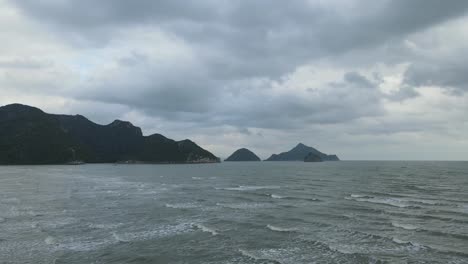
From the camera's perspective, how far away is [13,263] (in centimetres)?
2533

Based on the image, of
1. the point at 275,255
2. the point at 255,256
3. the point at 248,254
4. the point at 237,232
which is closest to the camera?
the point at 255,256

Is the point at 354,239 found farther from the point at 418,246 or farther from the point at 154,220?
the point at 154,220

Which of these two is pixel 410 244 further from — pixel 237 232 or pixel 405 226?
pixel 237 232

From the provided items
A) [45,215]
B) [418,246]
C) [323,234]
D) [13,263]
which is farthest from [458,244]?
[45,215]

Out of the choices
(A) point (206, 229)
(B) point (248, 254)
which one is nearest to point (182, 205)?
(A) point (206, 229)

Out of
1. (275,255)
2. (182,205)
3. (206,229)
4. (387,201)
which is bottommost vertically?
(275,255)

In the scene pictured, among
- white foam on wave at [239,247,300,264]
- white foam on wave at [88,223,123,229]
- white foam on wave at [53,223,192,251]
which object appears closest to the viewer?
white foam on wave at [239,247,300,264]

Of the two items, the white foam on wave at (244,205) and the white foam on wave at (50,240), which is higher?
the white foam on wave at (244,205)

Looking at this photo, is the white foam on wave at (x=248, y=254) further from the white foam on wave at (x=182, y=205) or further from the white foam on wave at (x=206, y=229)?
the white foam on wave at (x=182, y=205)

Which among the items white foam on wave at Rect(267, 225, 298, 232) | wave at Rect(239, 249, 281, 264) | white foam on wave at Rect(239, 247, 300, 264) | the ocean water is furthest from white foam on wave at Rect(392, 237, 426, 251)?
wave at Rect(239, 249, 281, 264)

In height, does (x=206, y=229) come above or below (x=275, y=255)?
above

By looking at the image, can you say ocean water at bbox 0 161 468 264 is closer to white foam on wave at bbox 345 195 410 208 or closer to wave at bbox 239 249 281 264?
wave at bbox 239 249 281 264

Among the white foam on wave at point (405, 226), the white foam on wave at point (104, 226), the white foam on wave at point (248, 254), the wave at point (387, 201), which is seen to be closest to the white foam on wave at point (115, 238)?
the white foam on wave at point (104, 226)

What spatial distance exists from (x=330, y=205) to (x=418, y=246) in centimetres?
2223
